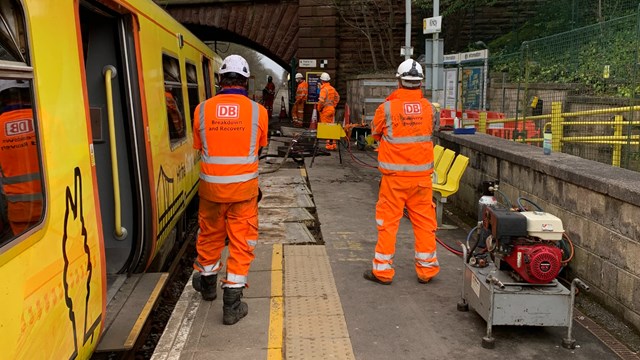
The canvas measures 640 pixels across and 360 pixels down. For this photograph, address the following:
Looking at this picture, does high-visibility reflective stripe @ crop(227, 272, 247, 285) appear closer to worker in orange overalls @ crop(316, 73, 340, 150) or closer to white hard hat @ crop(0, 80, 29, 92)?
white hard hat @ crop(0, 80, 29, 92)

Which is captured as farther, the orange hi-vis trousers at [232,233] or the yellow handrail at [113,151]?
the orange hi-vis trousers at [232,233]

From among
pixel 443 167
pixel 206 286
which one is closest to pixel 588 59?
pixel 443 167

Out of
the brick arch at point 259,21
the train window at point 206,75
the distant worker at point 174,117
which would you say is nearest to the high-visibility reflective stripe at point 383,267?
the distant worker at point 174,117

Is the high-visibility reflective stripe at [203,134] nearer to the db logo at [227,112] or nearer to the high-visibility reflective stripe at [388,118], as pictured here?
the db logo at [227,112]

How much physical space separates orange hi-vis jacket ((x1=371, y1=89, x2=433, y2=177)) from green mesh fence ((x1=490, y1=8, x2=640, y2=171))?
2.10 m

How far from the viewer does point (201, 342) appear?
4203mm

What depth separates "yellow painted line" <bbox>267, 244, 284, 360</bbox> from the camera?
4047 mm

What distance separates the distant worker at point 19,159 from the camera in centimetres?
244

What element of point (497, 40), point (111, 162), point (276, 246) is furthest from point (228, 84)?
point (497, 40)

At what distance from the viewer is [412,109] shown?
210 inches

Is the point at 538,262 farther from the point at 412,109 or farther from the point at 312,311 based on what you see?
the point at 412,109

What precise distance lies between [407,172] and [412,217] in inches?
17.8

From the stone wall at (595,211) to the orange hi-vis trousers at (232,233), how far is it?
9.11 feet

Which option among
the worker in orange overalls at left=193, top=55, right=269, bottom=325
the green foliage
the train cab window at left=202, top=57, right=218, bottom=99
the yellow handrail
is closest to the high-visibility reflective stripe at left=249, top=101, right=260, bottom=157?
the worker in orange overalls at left=193, top=55, right=269, bottom=325
